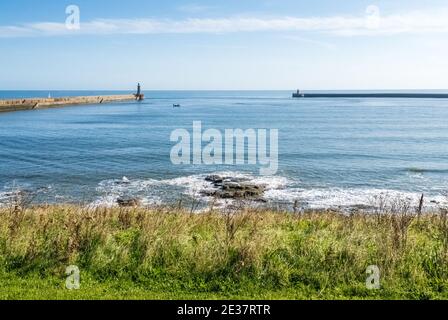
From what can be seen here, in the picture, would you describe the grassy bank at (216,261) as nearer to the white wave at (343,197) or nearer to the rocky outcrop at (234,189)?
the white wave at (343,197)

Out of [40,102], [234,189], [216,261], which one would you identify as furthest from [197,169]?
[40,102]

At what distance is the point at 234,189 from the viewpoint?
28.2 metres

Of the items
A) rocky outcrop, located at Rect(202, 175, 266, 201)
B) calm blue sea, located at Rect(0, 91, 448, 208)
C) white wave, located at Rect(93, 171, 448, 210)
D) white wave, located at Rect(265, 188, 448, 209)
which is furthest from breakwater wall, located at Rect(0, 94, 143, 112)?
white wave, located at Rect(265, 188, 448, 209)

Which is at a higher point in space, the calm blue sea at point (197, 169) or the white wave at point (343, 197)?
the calm blue sea at point (197, 169)

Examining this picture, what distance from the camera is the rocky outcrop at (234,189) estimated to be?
26656 mm

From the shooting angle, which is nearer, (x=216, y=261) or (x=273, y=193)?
(x=216, y=261)

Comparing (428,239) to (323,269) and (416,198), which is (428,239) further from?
(416,198)

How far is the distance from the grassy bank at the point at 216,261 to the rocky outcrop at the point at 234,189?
15.2 m

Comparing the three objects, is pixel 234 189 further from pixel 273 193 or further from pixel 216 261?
pixel 216 261

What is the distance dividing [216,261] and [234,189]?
63.1 feet

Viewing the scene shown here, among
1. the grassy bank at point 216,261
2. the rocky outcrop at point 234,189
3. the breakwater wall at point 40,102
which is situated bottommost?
the rocky outcrop at point 234,189

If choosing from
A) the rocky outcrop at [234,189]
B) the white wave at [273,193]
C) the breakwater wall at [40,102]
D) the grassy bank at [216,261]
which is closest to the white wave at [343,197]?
the white wave at [273,193]

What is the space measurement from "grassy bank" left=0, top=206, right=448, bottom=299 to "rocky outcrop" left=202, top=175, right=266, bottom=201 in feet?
49.8
